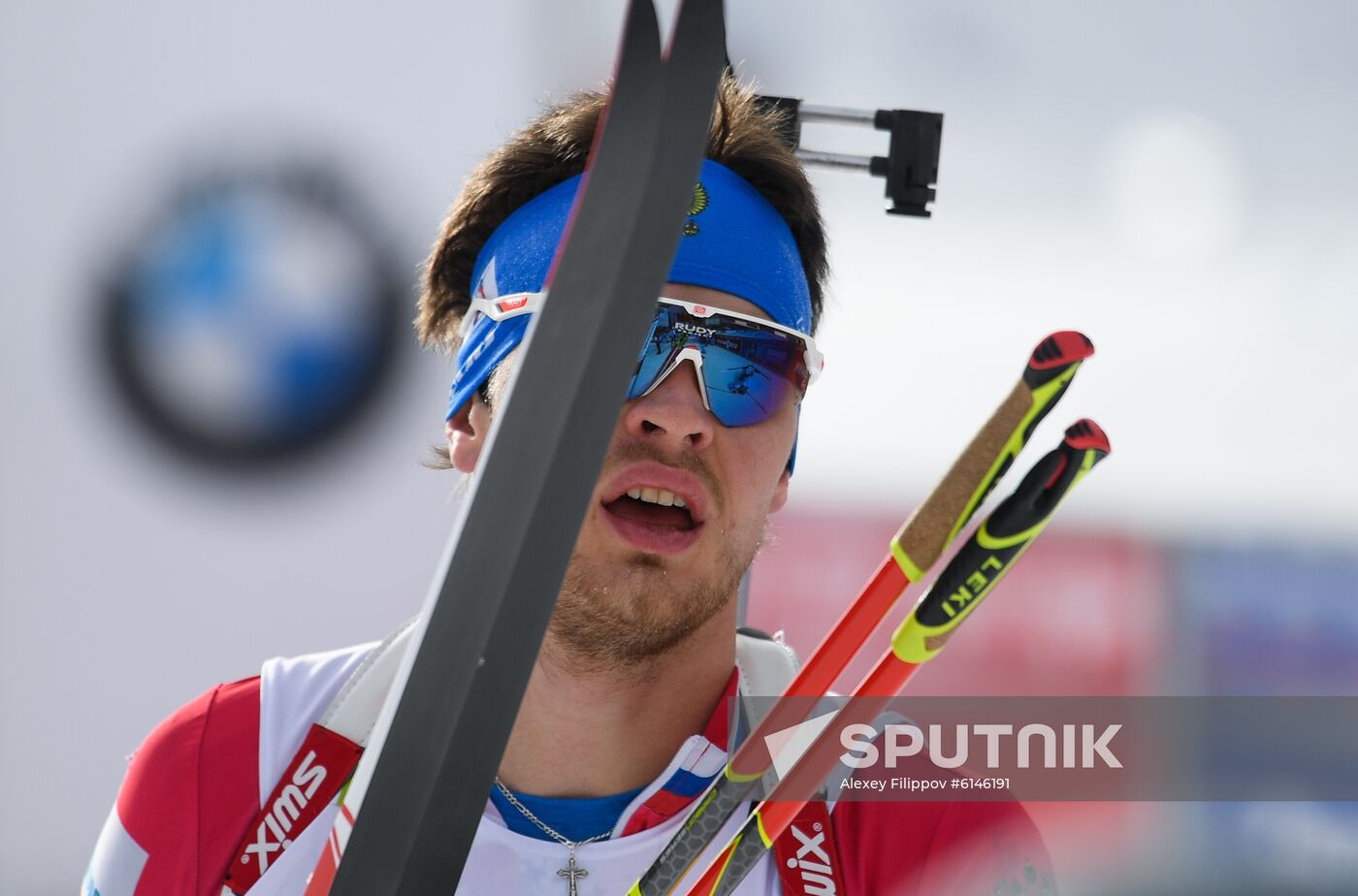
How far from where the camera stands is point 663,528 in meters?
1.46

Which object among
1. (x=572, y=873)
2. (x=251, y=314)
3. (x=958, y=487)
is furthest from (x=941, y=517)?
(x=251, y=314)

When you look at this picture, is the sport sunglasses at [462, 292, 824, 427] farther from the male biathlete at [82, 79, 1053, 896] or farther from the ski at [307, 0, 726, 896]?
the ski at [307, 0, 726, 896]

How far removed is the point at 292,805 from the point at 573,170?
3.13 feet

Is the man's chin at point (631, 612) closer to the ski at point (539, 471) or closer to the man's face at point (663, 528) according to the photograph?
the man's face at point (663, 528)

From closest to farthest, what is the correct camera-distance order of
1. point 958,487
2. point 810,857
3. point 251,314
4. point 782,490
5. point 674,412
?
point 958,487 → point 810,857 → point 674,412 → point 782,490 → point 251,314

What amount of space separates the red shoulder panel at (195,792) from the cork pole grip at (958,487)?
3.44ft

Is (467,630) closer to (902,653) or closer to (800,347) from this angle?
(902,653)

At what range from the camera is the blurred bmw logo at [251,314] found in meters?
2.74

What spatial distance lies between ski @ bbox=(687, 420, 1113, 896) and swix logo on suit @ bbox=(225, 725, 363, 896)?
0.61 meters

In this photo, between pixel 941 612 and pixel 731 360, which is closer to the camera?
pixel 941 612

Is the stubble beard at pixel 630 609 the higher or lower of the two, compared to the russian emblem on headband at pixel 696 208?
lower

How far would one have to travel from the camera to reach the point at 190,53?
2.59m

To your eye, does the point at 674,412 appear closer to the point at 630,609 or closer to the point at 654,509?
the point at 654,509

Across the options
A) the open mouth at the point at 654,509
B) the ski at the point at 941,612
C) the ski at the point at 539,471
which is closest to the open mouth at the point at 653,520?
the open mouth at the point at 654,509
